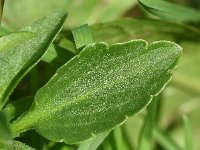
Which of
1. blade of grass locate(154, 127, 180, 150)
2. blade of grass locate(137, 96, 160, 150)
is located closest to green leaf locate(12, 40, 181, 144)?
blade of grass locate(137, 96, 160, 150)

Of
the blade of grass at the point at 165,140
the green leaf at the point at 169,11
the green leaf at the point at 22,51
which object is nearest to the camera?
the green leaf at the point at 22,51

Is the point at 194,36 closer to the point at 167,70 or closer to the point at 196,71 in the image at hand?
the point at 196,71

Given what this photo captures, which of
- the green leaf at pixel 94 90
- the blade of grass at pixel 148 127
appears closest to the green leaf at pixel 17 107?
the green leaf at pixel 94 90

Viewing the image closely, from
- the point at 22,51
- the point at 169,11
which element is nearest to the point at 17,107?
the point at 22,51

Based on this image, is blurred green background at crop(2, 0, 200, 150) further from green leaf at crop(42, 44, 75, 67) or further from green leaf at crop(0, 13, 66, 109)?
green leaf at crop(0, 13, 66, 109)

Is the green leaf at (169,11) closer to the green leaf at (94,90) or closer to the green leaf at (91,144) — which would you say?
the green leaf at (94,90)

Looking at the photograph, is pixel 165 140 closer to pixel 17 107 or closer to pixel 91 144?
pixel 91 144
